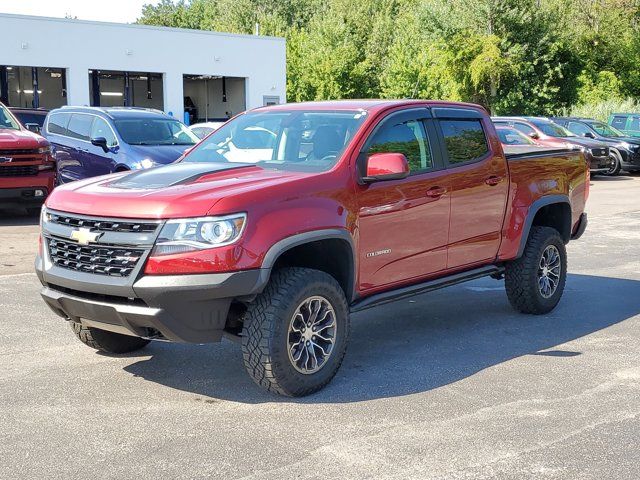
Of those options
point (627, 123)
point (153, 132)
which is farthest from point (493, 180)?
point (627, 123)

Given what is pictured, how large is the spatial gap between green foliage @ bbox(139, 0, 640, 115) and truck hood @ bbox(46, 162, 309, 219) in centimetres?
3943

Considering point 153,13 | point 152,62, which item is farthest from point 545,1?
point 153,13

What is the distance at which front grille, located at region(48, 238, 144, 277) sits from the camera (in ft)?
15.7

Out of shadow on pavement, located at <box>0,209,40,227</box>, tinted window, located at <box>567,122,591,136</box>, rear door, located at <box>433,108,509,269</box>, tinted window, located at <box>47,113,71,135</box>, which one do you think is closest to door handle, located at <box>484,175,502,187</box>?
rear door, located at <box>433,108,509,269</box>

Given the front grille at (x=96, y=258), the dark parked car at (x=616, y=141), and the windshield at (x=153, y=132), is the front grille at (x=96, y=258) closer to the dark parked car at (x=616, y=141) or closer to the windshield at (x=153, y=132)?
the windshield at (x=153, y=132)

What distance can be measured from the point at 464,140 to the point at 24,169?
8.78m

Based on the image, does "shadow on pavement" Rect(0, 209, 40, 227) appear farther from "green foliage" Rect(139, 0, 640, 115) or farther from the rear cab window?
"green foliage" Rect(139, 0, 640, 115)

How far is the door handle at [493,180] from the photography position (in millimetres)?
6719

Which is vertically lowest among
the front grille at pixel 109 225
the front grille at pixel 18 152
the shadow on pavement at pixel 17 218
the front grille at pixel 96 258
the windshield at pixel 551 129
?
the shadow on pavement at pixel 17 218

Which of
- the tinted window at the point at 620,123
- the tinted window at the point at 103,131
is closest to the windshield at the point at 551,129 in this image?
the tinted window at the point at 620,123

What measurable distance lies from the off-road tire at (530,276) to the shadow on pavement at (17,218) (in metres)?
8.98

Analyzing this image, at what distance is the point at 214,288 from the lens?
4688 millimetres

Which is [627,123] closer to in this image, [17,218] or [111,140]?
[111,140]

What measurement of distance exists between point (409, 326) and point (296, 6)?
8627 cm
